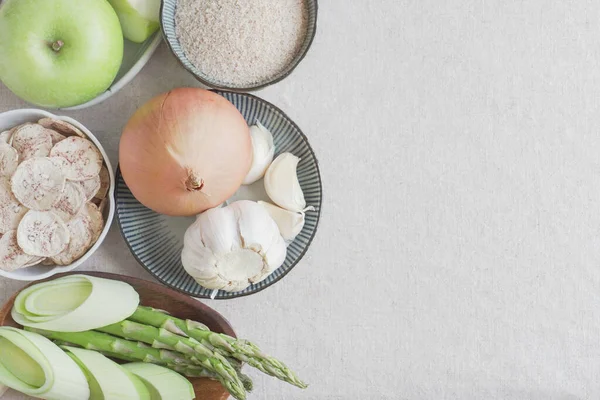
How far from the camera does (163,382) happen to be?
782 millimetres

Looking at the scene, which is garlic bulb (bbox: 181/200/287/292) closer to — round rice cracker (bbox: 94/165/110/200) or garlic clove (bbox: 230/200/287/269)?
garlic clove (bbox: 230/200/287/269)

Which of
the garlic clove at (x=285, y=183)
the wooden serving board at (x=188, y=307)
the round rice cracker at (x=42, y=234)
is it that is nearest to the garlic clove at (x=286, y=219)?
the garlic clove at (x=285, y=183)

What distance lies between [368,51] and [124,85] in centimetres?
31

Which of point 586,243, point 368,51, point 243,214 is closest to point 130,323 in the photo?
point 243,214

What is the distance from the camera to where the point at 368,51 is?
0.87 m

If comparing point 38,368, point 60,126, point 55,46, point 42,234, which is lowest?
point 38,368

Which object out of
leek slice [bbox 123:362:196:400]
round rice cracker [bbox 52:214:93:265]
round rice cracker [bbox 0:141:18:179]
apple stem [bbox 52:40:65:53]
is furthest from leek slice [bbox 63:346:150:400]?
apple stem [bbox 52:40:65:53]

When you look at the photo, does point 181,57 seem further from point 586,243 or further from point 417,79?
point 586,243

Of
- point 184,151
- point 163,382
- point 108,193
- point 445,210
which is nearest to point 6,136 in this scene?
point 108,193

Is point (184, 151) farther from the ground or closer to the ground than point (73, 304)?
farther from the ground

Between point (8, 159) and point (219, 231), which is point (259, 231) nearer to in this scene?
point (219, 231)

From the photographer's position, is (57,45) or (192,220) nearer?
(57,45)

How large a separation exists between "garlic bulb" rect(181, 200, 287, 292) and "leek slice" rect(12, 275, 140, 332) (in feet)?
0.30

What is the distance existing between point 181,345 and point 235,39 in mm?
359
